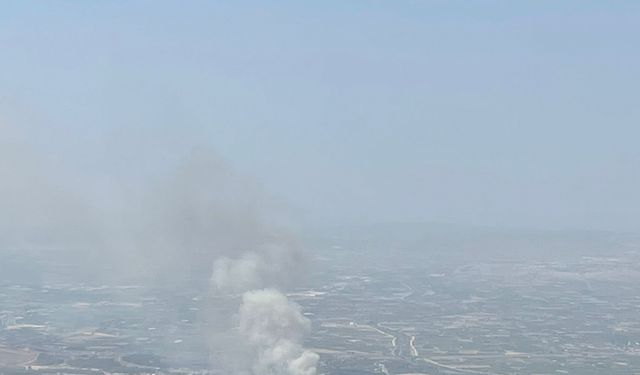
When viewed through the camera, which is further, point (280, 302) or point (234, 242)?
point (234, 242)

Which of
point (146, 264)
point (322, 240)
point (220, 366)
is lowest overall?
point (220, 366)

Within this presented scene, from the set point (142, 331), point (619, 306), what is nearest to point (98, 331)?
point (142, 331)

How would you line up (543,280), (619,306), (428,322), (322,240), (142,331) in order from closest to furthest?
(142,331) < (428,322) < (619,306) < (543,280) < (322,240)

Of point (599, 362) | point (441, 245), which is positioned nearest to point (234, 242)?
point (599, 362)

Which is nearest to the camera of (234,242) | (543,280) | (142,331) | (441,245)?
(234,242)

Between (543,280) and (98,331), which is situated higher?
(543,280)

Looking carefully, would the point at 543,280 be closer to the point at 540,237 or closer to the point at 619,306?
the point at 619,306

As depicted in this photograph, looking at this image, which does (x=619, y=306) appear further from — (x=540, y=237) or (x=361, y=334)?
(x=540, y=237)
